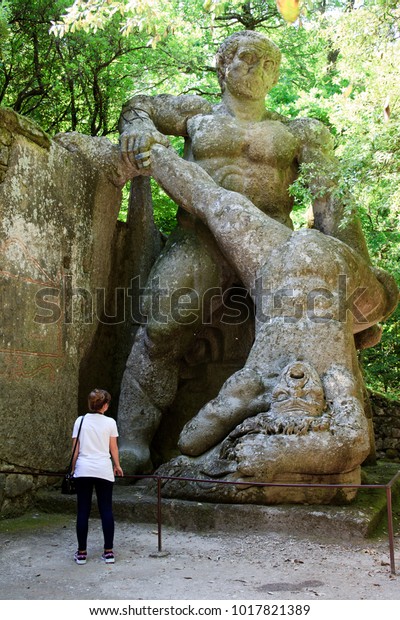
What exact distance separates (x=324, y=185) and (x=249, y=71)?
1314 millimetres

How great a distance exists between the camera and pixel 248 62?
7.04 metres

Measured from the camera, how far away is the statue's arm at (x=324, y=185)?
6.67 metres

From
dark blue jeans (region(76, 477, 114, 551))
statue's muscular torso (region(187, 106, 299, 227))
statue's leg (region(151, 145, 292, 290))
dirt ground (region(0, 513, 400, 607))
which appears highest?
statue's muscular torso (region(187, 106, 299, 227))

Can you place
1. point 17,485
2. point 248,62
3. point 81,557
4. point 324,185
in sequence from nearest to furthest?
point 81,557 < point 17,485 < point 324,185 < point 248,62

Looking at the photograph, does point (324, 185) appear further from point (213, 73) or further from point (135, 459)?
point (213, 73)

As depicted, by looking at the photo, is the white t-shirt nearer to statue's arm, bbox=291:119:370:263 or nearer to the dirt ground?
the dirt ground

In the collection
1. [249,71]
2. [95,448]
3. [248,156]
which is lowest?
[95,448]

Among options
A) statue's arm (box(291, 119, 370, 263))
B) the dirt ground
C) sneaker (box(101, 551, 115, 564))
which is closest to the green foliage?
statue's arm (box(291, 119, 370, 263))

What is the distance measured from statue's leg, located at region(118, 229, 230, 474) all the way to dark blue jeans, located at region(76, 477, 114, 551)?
84.3 inches

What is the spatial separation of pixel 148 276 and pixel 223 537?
295 centimetres

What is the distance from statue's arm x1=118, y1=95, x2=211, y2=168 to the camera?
6.88 metres

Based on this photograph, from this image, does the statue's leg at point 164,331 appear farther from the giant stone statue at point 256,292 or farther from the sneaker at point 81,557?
the sneaker at point 81,557

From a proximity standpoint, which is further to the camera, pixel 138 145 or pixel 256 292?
pixel 138 145

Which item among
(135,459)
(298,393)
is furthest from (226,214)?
(135,459)
